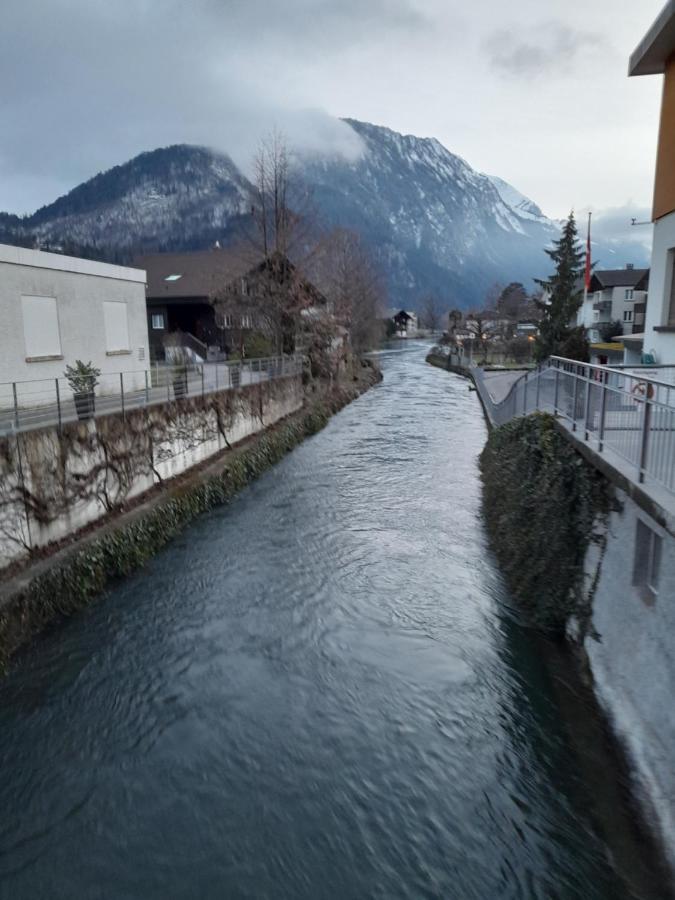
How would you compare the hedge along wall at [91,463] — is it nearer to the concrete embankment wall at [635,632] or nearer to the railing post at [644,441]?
the concrete embankment wall at [635,632]

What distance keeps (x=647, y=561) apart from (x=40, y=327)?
1514cm

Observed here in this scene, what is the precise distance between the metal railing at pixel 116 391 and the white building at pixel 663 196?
10.2 meters

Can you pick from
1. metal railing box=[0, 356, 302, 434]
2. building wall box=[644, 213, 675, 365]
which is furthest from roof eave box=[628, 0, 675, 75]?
metal railing box=[0, 356, 302, 434]

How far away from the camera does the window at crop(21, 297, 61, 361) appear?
15664 mm

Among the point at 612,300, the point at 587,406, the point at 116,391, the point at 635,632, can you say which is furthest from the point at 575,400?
the point at 612,300

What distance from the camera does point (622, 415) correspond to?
6.70 m

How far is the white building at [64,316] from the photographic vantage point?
1509cm

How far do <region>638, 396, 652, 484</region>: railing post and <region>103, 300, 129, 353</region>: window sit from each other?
54.1 feet

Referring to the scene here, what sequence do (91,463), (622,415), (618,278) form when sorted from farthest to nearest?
(618,278)
(91,463)
(622,415)

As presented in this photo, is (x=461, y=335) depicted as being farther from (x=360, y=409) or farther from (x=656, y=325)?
(x=656, y=325)

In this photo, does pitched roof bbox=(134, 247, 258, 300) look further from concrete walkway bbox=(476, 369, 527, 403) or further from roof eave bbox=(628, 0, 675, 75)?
roof eave bbox=(628, 0, 675, 75)

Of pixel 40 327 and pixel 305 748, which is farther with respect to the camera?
pixel 40 327

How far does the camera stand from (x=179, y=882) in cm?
498

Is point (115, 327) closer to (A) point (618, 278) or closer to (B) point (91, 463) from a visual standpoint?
(B) point (91, 463)
